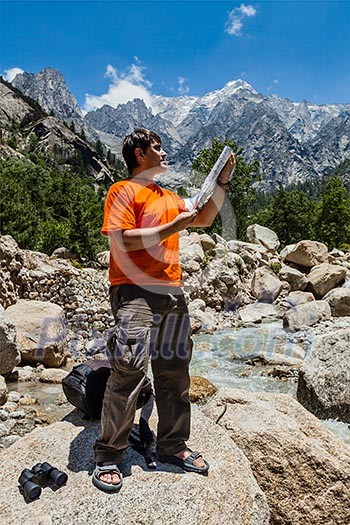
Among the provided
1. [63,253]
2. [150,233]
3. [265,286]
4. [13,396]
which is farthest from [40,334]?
[63,253]

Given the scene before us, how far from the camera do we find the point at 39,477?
3.01m

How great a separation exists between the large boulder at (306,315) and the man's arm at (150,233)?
41.1 feet

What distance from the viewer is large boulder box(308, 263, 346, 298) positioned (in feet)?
63.6

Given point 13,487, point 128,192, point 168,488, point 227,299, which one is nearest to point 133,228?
point 128,192

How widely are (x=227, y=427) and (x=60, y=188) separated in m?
45.6

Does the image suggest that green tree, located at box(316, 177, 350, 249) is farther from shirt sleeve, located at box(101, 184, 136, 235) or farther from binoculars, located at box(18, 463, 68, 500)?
binoculars, located at box(18, 463, 68, 500)

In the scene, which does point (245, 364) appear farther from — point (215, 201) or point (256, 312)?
point (215, 201)

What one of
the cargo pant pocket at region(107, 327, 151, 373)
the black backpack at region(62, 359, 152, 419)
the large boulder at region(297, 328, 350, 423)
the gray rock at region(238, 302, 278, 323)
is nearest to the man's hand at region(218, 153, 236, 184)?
the cargo pant pocket at region(107, 327, 151, 373)

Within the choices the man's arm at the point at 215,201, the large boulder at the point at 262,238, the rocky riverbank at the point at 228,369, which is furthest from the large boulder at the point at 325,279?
the man's arm at the point at 215,201

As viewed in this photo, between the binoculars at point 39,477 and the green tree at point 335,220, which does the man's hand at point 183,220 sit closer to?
the binoculars at point 39,477

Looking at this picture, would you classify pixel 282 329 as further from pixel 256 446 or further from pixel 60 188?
pixel 60 188

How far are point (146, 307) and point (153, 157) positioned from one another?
3.63 feet

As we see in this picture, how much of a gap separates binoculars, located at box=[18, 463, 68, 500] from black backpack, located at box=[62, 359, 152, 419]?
2.83 feet

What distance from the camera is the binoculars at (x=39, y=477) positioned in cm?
290
